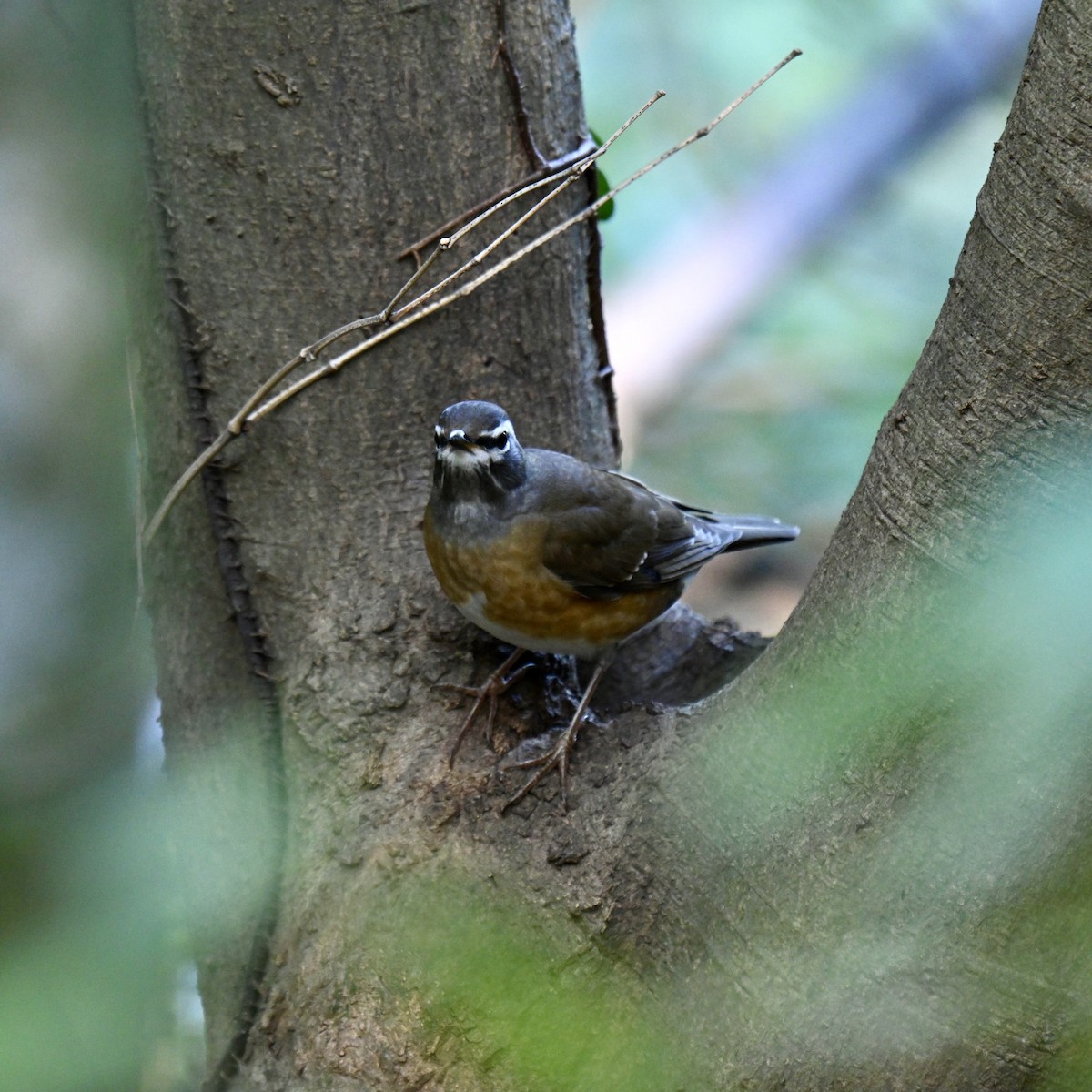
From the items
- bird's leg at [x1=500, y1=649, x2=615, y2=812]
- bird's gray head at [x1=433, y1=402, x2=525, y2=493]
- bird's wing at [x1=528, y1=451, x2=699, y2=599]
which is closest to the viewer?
bird's leg at [x1=500, y1=649, x2=615, y2=812]

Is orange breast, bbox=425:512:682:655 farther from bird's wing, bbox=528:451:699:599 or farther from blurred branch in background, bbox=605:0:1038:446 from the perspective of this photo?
blurred branch in background, bbox=605:0:1038:446

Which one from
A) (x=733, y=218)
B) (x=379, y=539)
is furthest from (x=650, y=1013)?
(x=733, y=218)

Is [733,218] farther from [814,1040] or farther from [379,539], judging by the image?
[814,1040]

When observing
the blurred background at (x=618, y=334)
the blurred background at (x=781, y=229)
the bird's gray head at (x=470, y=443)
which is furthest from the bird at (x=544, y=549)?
the blurred background at (x=781, y=229)

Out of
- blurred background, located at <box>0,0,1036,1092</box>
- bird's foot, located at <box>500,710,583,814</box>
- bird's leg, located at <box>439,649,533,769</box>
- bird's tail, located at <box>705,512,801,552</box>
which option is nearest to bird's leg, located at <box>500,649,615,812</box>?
bird's foot, located at <box>500,710,583,814</box>

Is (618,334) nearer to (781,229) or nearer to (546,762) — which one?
(781,229)

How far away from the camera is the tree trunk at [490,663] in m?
1.76

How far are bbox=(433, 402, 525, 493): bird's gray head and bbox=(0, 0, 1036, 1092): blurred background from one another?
A: 0.74 m

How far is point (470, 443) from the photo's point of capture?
277 cm

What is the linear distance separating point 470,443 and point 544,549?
1.70 feet

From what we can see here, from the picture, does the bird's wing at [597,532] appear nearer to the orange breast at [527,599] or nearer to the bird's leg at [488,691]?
the orange breast at [527,599]

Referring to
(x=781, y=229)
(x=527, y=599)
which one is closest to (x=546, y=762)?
(x=527, y=599)

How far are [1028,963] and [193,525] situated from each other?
2.08 meters

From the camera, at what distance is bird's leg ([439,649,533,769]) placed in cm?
266
